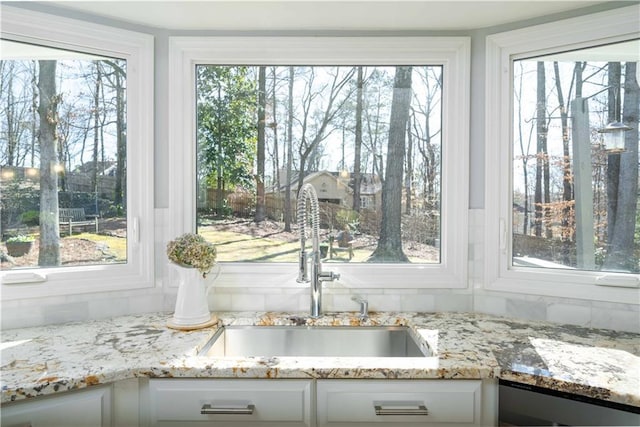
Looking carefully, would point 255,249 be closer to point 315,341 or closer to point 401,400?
point 315,341

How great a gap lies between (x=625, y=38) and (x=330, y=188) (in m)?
1.45

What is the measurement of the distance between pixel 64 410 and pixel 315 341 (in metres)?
0.96

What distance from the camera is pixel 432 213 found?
188 cm

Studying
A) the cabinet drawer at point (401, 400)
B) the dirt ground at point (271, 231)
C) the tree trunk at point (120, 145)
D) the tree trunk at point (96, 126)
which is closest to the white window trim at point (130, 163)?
the tree trunk at point (120, 145)

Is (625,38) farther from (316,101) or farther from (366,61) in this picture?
(316,101)

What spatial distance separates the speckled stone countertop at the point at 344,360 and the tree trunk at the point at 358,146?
0.70 m

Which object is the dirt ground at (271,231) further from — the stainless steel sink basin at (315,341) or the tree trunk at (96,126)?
the tree trunk at (96,126)

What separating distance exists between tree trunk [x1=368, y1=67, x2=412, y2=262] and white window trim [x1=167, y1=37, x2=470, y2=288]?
75mm

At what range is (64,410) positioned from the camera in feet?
3.74

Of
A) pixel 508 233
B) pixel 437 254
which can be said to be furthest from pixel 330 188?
pixel 508 233

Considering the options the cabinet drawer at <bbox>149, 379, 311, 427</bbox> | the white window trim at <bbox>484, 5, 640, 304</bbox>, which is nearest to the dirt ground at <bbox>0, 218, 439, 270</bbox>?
the white window trim at <bbox>484, 5, 640, 304</bbox>

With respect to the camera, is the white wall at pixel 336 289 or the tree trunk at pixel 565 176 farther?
the white wall at pixel 336 289

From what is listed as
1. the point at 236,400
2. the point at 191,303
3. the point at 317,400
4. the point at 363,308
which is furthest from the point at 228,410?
the point at 363,308

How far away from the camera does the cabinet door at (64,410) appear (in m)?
1.10
